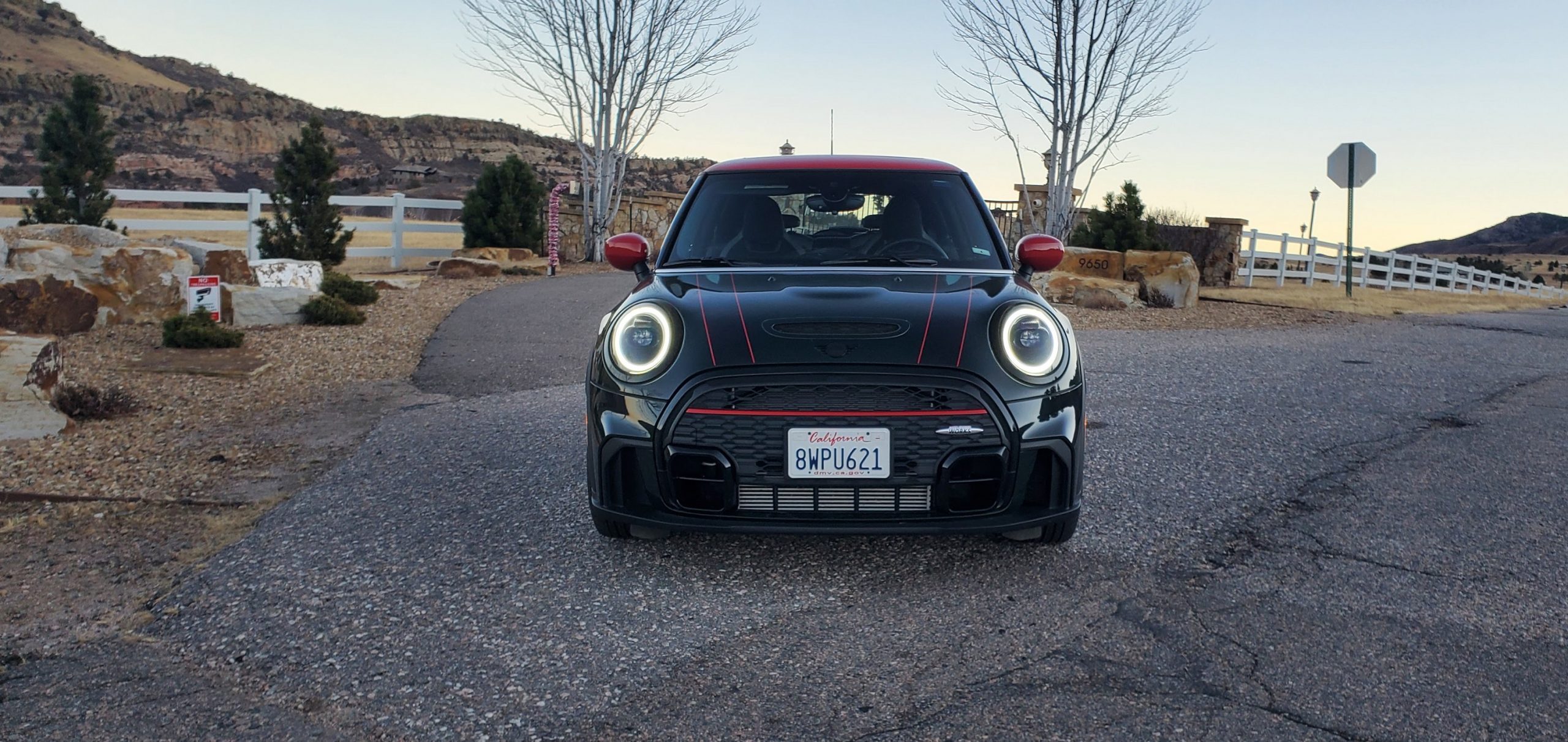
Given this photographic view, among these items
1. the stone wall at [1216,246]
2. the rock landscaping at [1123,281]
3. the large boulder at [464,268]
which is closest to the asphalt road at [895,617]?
the rock landscaping at [1123,281]

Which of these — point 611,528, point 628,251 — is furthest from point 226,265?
point 611,528

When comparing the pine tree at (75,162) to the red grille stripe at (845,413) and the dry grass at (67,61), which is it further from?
the dry grass at (67,61)

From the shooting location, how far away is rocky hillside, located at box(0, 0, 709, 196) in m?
63.2

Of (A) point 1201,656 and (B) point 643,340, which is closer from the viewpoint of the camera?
(A) point 1201,656

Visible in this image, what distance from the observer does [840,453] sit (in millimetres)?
3496

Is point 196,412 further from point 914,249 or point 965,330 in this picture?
point 965,330

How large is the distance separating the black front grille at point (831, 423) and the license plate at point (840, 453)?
0.02 metres

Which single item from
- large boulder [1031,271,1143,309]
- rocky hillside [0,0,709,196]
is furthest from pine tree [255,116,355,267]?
rocky hillside [0,0,709,196]

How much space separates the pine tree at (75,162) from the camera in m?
17.9

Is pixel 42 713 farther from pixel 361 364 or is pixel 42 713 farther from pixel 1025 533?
pixel 361 364

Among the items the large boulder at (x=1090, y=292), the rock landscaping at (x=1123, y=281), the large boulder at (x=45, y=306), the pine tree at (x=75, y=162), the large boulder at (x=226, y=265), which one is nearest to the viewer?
the large boulder at (x=45, y=306)

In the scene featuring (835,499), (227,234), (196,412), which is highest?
(227,234)

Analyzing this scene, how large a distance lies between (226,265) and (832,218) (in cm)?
912

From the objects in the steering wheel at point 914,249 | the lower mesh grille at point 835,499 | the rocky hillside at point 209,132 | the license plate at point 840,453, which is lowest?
the lower mesh grille at point 835,499
